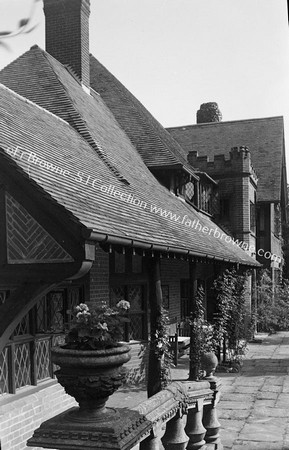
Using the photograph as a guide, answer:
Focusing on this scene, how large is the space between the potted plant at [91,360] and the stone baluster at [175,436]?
5.57ft

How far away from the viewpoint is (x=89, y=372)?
Answer: 3727 millimetres

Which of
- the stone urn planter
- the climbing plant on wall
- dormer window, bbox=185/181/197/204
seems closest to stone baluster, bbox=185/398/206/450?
the stone urn planter

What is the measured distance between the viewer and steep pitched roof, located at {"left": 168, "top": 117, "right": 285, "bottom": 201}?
2555cm

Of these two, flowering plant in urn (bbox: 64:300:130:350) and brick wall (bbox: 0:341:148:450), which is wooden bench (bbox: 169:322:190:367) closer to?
brick wall (bbox: 0:341:148:450)

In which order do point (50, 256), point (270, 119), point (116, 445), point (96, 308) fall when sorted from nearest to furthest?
point (116, 445) → point (96, 308) → point (50, 256) → point (270, 119)

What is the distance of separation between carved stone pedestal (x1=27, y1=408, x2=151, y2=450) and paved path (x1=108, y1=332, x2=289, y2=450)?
404 cm

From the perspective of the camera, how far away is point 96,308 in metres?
4.04

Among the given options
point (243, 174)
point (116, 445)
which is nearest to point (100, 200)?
point (116, 445)

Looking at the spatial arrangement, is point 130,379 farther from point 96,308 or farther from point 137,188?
point 96,308

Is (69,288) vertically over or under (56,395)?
over

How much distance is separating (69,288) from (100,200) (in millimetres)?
1854

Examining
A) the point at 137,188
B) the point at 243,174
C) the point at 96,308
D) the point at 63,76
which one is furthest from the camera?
the point at 243,174

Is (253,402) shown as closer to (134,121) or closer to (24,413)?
(24,413)

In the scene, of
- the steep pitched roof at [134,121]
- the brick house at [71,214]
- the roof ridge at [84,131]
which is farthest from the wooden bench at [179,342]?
the roof ridge at [84,131]
